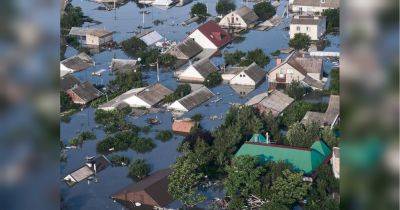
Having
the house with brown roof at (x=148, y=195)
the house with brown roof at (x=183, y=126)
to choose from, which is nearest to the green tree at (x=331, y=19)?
the house with brown roof at (x=183, y=126)

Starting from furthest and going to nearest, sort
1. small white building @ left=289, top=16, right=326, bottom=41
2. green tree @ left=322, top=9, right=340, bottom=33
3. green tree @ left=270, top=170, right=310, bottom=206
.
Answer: green tree @ left=322, top=9, right=340, bottom=33 < small white building @ left=289, top=16, right=326, bottom=41 < green tree @ left=270, top=170, right=310, bottom=206

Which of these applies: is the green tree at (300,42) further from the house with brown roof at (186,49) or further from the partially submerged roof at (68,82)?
the partially submerged roof at (68,82)

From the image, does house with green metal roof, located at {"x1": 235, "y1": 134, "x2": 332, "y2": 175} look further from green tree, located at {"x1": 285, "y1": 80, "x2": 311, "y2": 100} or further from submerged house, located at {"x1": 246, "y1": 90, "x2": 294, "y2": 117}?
green tree, located at {"x1": 285, "y1": 80, "x2": 311, "y2": 100}

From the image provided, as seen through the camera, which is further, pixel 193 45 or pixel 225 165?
pixel 193 45

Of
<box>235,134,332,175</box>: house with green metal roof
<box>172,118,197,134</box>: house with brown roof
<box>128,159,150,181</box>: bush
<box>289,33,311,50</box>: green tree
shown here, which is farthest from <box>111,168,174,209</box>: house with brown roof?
<box>289,33,311,50</box>: green tree

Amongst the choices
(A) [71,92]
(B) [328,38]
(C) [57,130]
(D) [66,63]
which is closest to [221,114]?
(A) [71,92]

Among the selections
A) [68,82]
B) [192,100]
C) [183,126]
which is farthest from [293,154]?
[68,82]

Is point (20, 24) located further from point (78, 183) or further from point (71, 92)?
point (71, 92)
